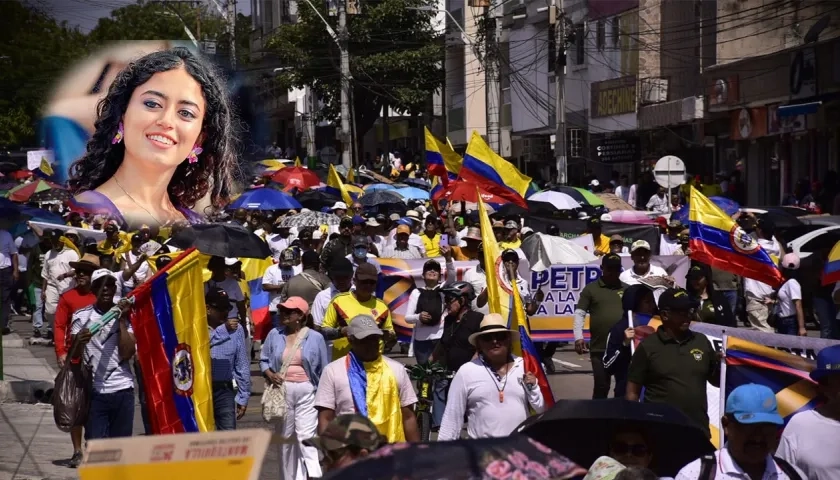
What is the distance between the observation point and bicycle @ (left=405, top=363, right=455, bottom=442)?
1126 cm

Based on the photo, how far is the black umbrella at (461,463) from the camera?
151 inches

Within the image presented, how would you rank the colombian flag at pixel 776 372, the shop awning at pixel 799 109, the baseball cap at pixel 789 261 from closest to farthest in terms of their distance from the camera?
the colombian flag at pixel 776 372
the baseball cap at pixel 789 261
the shop awning at pixel 799 109

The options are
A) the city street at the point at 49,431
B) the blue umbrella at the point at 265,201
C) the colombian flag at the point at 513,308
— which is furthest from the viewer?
the blue umbrella at the point at 265,201

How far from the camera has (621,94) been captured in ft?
133

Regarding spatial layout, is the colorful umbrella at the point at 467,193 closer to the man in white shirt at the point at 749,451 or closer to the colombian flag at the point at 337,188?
the colombian flag at the point at 337,188

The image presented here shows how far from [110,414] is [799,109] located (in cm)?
2122

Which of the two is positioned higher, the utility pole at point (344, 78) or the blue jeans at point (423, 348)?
the utility pole at point (344, 78)

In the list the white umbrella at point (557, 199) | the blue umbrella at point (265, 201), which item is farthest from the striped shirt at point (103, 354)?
the white umbrella at point (557, 199)

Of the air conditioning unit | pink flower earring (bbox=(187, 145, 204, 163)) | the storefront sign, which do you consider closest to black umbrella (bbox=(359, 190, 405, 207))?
the air conditioning unit

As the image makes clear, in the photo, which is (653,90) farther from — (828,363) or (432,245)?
(828,363)

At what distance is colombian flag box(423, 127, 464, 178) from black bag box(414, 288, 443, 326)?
42.1 ft

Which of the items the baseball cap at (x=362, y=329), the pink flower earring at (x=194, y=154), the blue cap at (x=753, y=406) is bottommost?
the blue cap at (x=753, y=406)

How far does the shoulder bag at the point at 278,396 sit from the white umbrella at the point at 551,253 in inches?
284

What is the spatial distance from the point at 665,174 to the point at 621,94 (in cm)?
1346
